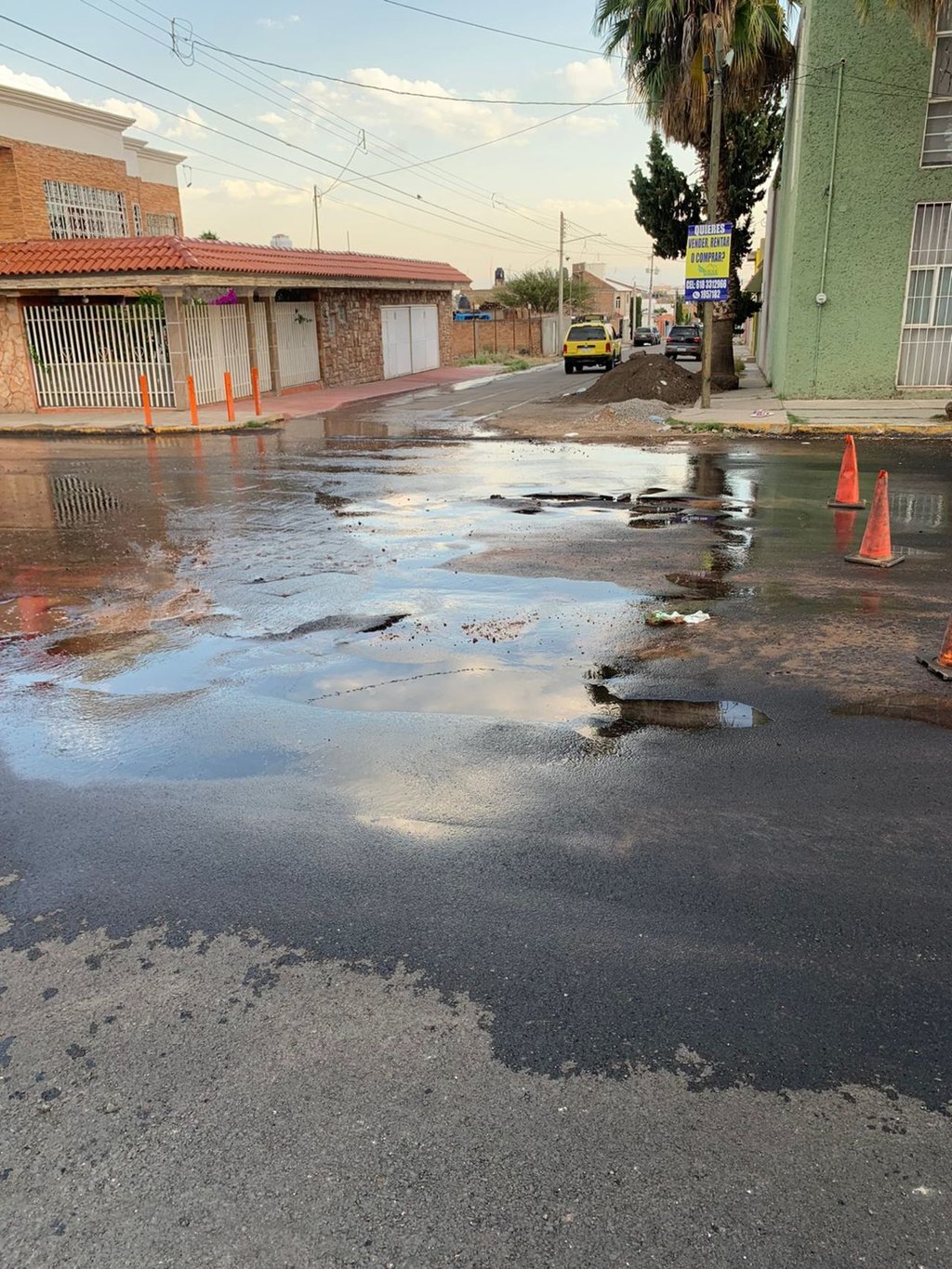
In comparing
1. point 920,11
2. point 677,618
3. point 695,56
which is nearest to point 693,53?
point 695,56

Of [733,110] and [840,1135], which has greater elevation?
[733,110]

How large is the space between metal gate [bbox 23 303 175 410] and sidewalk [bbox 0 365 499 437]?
0.55m

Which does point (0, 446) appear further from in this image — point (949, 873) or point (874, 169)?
point (949, 873)

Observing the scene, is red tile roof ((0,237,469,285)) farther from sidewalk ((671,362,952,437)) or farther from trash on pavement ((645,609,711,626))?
trash on pavement ((645,609,711,626))

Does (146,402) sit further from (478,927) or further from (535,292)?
(535,292)

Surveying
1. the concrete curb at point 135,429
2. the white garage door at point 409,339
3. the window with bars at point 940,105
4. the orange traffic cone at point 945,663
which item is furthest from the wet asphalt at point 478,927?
the white garage door at point 409,339

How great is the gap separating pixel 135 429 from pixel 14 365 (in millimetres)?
6432

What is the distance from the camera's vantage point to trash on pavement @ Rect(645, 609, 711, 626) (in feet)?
23.7

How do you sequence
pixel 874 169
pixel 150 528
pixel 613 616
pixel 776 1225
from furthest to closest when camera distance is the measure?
1. pixel 874 169
2. pixel 150 528
3. pixel 613 616
4. pixel 776 1225

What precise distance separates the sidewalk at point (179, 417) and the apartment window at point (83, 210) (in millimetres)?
8766

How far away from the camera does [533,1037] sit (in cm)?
305

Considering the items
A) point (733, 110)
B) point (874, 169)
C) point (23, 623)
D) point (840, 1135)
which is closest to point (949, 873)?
point (840, 1135)

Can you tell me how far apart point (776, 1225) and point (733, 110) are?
27.7 m

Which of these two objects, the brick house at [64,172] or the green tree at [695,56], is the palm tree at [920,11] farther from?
the brick house at [64,172]
